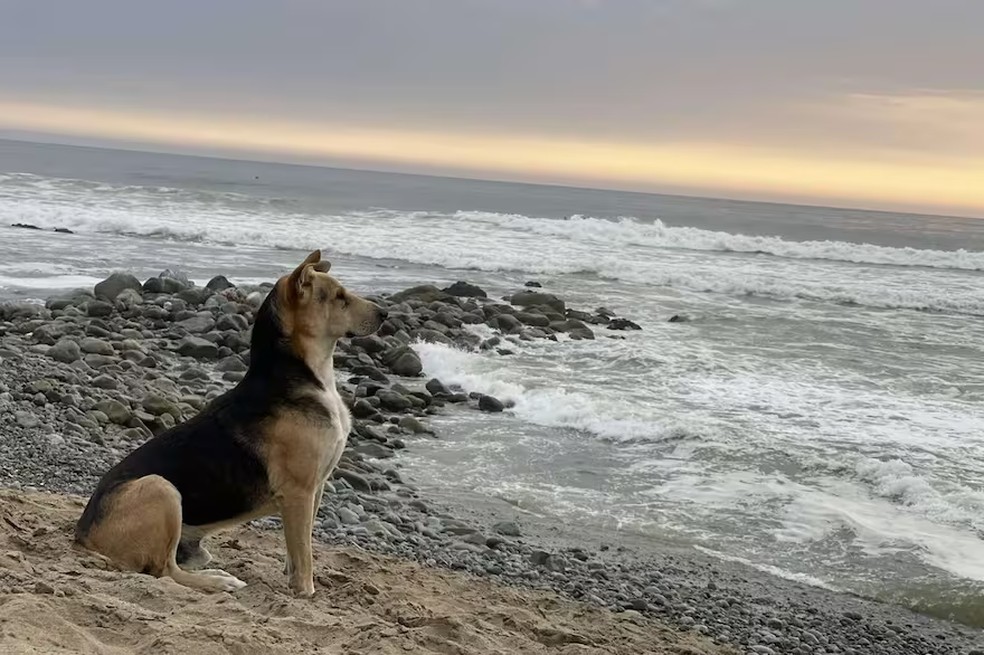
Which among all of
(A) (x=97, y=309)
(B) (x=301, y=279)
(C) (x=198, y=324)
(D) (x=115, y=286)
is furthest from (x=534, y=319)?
(B) (x=301, y=279)

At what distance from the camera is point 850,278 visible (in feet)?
99.5

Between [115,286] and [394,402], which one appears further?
[115,286]

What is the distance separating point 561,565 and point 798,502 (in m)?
2.91

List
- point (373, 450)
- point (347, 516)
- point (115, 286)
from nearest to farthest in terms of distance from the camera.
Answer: point (347, 516) → point (373, 450) → point (115, 286)

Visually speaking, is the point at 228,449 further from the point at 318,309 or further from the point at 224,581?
the point at 318,309

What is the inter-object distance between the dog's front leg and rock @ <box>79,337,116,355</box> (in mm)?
7512

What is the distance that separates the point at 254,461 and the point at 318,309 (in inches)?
33.9

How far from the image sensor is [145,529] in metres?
4.38

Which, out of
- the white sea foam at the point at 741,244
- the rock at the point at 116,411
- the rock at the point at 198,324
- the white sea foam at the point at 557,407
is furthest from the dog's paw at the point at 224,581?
the white sea foam at the point at 741,244

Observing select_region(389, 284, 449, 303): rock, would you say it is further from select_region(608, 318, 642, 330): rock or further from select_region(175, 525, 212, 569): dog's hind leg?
select_region(175, 525, 212, 569): dog's hind leg

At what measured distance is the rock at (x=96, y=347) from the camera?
36.8ft

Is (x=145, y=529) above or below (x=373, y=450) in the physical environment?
above

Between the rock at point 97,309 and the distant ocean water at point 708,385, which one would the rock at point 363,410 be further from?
the rock at point 97,309

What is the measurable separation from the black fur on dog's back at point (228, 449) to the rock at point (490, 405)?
20.4 feet
